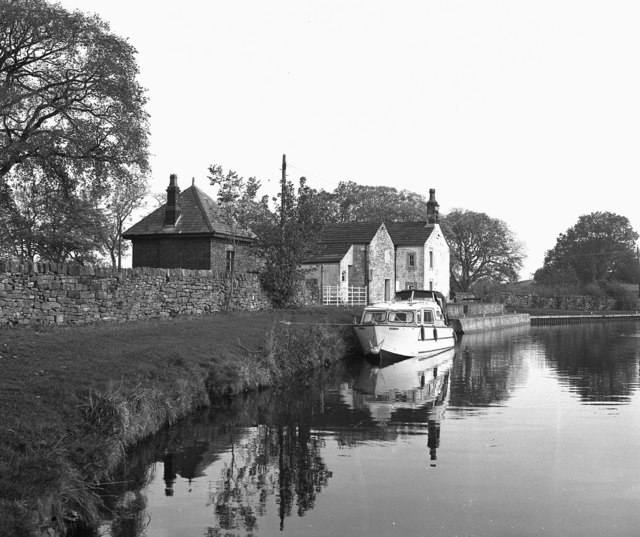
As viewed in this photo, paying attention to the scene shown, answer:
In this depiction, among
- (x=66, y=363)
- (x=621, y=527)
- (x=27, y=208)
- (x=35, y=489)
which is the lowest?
(x=621, y=527)

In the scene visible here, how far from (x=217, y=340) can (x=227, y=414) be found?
4.73 m

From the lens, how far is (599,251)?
10106 centimetres

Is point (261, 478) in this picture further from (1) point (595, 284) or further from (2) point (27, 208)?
(1) point (595, 284)

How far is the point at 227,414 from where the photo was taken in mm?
16031

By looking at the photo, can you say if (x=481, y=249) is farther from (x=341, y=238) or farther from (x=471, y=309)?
(x=341, y=238)

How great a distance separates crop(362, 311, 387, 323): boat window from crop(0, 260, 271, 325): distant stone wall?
20.1 ft

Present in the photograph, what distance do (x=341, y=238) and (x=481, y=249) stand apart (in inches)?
1516

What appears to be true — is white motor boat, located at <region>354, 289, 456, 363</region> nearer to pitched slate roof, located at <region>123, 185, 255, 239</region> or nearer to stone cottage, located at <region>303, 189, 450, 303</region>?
stone cottage, located at <region>303, 189, 450, 303</region>

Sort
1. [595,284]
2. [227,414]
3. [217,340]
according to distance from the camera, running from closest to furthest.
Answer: [227,414] → [217,340] → [595,284]

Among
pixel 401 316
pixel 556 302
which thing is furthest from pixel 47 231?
pixel 556 302

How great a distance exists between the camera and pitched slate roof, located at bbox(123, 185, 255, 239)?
134ft

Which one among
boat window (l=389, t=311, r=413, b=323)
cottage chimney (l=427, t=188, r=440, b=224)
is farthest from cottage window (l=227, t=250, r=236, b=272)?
cottage chimney (l=427, t=188, r=440, b=224)

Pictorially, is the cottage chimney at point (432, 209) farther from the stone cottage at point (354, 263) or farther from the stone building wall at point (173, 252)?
the stone building wall at point (173, 252)

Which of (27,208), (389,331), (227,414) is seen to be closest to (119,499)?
(227,414)
